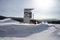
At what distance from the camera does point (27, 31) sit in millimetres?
1459

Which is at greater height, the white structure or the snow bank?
the white structure

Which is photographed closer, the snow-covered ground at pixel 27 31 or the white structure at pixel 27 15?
the snow-covered ground at pixel 27 31

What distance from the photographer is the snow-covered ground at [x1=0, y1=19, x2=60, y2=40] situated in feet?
4.20

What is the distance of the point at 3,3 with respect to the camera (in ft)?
5.60

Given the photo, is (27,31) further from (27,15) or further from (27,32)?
(27,15)

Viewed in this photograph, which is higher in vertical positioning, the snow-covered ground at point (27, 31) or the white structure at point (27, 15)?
the white structure at point (27, 15)

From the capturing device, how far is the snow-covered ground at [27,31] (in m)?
1.28

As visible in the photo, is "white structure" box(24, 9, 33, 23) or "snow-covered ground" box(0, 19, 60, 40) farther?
"white structure" box(24, 9, 33, 23)

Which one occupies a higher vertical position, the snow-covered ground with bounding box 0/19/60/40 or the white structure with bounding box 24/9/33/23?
the white structure with bounding box 24/9/33/23

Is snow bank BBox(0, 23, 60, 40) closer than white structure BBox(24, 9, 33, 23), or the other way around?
snow bank BBox(0, 23, 60, 40)

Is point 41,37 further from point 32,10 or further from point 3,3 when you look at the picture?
point 3,3

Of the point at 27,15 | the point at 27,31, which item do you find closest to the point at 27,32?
the point at 27,31

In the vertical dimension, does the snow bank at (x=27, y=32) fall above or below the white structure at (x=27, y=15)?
below

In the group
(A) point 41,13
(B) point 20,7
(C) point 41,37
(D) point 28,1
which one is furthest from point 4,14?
(C) point 41,37
